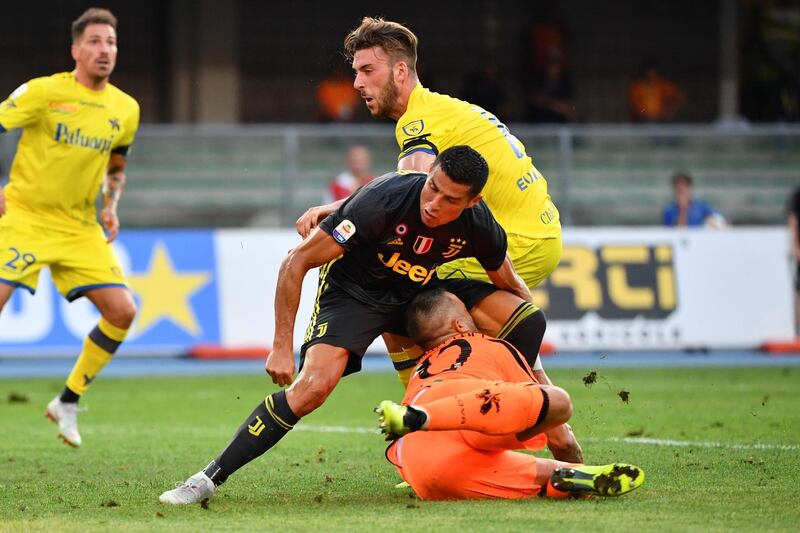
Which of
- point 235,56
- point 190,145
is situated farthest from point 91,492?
point 235,56

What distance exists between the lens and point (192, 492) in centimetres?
639

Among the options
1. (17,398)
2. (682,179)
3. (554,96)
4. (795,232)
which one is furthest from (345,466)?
(554,96)

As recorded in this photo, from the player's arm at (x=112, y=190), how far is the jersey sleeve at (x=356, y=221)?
349 centimetres

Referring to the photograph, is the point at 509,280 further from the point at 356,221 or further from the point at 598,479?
the point at 598,479

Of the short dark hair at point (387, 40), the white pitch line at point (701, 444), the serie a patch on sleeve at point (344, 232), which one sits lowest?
the white pitch line at point (701, 444)

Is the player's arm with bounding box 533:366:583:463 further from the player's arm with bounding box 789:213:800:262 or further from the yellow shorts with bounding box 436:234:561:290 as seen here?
the player's arm with bounding box 789:213:800:262

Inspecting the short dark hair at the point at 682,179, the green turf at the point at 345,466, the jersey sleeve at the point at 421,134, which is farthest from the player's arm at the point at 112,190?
the short dark hair at the point at 682,179

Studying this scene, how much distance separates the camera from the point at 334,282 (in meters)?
7.05

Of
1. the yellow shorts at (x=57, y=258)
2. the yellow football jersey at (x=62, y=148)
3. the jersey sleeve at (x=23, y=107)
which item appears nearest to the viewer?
the jersey sleeve at (x=23, y=107)

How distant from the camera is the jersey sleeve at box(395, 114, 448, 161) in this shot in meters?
7.22

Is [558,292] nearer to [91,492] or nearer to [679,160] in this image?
[679,160]

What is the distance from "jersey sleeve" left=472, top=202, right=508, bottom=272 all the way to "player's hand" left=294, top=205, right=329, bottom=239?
2.57 ft

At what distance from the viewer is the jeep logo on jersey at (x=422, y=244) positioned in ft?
21.8

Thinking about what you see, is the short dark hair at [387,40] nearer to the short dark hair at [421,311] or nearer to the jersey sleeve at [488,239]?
the jersey sleeve at [488,239]
